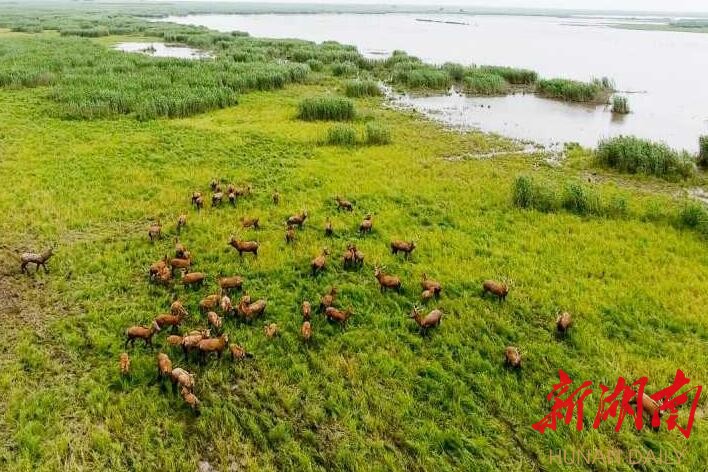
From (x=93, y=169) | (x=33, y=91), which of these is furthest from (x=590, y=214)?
(x=33, y=91)

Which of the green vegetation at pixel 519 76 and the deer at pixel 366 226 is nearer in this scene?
the deer at pixel 366 226

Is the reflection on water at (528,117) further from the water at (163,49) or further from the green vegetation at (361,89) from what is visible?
the water at (163,49)

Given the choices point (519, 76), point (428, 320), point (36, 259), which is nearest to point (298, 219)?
point (428, 320)

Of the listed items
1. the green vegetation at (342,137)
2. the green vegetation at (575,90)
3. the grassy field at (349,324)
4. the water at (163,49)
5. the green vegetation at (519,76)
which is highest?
the water at (163,49)

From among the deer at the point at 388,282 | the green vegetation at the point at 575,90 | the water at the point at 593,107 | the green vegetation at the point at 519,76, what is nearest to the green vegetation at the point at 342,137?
the water at the point at 593,107

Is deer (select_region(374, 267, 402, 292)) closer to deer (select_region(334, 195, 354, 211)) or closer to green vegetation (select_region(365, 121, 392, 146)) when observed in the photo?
deer (select_region(334, 195, 354, 211))

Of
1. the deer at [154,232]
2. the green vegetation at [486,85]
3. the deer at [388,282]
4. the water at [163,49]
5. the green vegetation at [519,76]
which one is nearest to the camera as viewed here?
the deer at [388,282]

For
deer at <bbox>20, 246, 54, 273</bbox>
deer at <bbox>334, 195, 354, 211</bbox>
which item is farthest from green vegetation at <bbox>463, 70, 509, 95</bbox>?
deer at <bbox>20, 246, 54, 273</bbox>

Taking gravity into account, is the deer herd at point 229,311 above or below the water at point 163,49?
below
